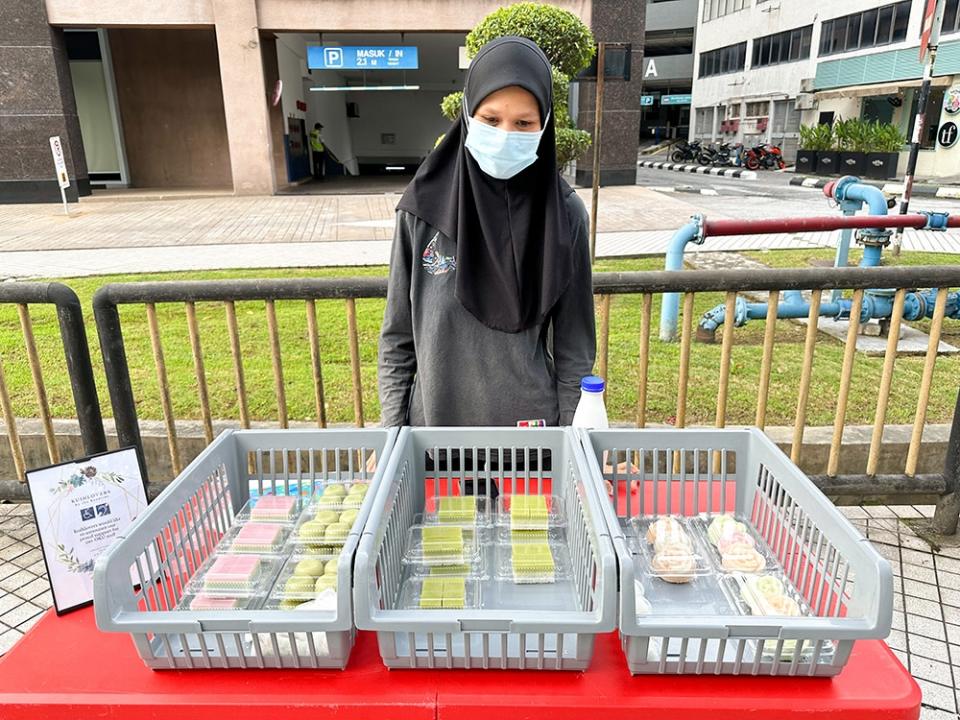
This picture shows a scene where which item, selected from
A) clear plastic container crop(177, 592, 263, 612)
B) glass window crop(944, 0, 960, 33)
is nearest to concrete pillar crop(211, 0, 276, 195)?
clear plastic container crop(177, 592, 263, 612)

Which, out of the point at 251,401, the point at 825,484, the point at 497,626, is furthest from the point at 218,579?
the point at 251,401

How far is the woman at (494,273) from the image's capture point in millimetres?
1861

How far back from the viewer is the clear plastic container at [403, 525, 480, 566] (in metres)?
1.52

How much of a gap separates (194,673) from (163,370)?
1.99 meters

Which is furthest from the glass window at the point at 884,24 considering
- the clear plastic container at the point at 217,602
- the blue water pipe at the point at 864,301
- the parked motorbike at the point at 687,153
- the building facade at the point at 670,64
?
the clear plastic container at the point at 217,602

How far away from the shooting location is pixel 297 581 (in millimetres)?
1432

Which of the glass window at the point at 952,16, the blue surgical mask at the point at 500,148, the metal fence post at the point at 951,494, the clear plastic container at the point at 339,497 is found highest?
the glass window at the point at 952,16

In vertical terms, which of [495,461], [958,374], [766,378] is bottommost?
[958,374]

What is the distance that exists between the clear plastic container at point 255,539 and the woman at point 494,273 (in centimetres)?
59

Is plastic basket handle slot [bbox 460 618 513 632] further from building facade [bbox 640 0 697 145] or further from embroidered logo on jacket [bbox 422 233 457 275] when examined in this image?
building facade [bbox 640 0 697 145]

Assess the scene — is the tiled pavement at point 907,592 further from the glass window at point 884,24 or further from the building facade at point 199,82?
the glass window at point 884,24

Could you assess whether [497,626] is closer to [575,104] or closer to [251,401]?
[251,401]

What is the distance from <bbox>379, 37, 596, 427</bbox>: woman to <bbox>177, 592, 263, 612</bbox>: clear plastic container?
0.81 m

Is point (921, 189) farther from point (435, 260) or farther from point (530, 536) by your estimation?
point (530, 536)
